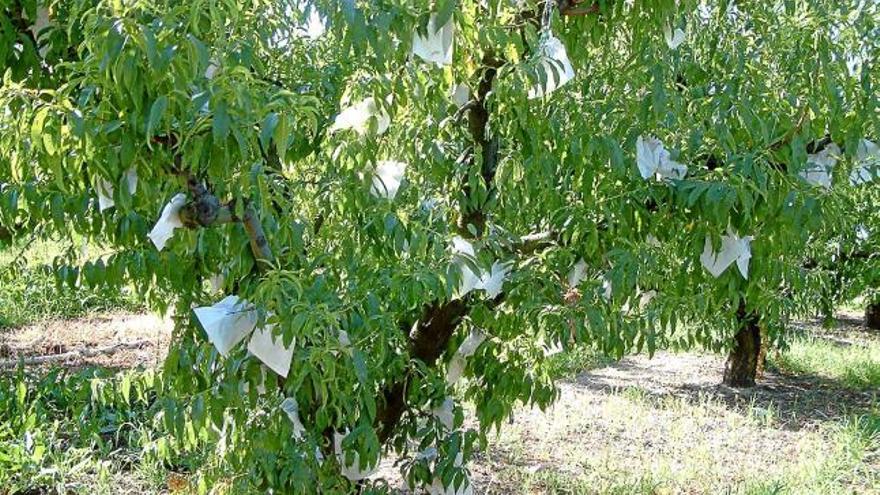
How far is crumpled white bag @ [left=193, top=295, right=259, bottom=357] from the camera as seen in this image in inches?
53.3

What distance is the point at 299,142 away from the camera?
1719mm

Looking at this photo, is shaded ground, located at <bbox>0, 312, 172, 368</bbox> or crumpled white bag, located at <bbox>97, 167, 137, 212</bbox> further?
shaded ground, located at <bbox>0, 312, 172, 368</bbox>

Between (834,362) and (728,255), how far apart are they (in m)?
4.96

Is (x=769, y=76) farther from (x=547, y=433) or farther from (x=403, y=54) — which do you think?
(x=547, y=433)

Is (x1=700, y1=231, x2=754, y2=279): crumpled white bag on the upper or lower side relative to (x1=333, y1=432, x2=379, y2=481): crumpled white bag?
upper

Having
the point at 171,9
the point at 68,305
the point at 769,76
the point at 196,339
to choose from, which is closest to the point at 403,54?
the point at 171,9

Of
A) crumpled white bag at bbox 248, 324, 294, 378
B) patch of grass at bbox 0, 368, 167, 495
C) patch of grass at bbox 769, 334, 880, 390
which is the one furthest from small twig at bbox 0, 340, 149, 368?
patch of grass at bbox 769, 334, 880, 390

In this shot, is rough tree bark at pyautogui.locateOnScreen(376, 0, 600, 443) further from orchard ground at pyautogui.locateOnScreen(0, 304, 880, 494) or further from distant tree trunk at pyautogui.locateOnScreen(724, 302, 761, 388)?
distant tree trunk at pyautogui.locateOnScreen(724, 302, 761, 388)

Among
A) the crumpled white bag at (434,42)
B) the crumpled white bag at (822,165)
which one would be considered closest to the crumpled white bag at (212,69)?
the crumpled white bag at (434,42)

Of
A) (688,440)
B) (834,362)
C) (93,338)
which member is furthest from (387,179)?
(834,362)

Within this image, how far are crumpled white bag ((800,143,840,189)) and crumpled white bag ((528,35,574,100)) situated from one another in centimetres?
57

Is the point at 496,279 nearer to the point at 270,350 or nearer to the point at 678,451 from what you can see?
the point at 270,350

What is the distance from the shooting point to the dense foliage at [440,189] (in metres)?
1.36

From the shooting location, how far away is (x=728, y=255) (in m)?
1.68
